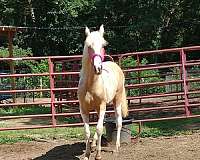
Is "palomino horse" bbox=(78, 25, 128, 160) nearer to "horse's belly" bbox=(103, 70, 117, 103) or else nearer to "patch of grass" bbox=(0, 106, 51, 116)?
"horse's belly" bbox=(103, 70, 117, 103)

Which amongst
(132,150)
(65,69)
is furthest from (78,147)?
(65,69)

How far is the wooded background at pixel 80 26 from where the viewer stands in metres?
30.5

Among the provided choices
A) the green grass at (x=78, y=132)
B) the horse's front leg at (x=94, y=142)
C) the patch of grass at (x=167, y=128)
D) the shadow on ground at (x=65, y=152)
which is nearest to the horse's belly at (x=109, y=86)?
the horse's front leg at (x=94, y=142)

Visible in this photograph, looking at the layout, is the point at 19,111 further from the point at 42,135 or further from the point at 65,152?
the point at 65,152

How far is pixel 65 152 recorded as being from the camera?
291 inches

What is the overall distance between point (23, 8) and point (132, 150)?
27.0 metres

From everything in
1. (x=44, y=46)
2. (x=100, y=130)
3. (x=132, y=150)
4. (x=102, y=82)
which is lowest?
(x=132, y=150)

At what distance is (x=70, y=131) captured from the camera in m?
9.77

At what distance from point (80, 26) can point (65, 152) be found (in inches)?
991

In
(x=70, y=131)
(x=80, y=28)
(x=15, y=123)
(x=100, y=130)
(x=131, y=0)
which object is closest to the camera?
(x=100, y=130)

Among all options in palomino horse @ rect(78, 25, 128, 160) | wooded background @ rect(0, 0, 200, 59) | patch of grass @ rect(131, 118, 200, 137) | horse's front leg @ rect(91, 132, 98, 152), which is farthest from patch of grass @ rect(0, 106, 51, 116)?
wooded background @ rect(0, 0, 200, 59)

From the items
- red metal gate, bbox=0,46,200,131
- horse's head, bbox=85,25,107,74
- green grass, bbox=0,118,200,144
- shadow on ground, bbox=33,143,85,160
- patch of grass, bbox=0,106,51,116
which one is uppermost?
horse's head, bbox=85,25,107,74

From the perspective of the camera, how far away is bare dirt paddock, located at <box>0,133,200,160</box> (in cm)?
682

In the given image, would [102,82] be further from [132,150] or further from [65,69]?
[65,69]
